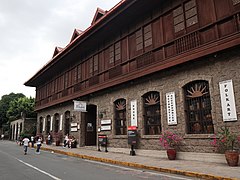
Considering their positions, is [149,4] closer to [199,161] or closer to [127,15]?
[127,15]

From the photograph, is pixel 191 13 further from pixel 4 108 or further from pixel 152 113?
pixel 4 108

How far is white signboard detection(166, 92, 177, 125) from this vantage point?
10.6 meters

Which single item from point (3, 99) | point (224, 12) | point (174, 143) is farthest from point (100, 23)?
point (3, 99)

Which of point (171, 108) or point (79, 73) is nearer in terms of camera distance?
point (171, 108)

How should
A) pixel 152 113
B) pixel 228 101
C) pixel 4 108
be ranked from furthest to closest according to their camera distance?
pixel 4 108 → pixel 152 113 → pixel 228 101

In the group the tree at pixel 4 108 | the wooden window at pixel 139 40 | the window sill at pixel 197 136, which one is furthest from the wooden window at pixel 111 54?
the tree at pixel 4 108

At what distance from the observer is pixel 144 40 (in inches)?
509

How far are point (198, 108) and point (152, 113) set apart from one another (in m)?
2.91

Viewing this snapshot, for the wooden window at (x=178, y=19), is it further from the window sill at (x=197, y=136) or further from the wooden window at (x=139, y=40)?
the window sill at (x=197, y=136)

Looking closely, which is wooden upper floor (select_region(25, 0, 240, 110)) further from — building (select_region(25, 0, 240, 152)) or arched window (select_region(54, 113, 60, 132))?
arched window (select_region(54, 113, 60, 132))

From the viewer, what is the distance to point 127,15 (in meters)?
13.5

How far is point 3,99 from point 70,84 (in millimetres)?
50327

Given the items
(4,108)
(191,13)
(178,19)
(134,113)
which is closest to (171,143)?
(134,113)

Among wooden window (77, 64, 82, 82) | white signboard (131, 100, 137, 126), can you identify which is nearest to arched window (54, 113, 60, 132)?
wooden window (77, 64, 82, 82)
